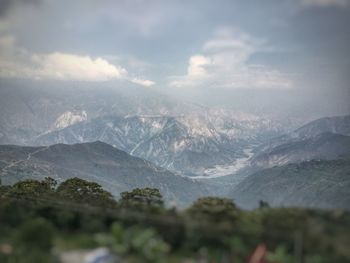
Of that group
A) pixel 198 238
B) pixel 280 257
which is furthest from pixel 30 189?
pixel 280 257

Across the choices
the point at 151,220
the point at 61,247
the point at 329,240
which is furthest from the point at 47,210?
the point at 329,240

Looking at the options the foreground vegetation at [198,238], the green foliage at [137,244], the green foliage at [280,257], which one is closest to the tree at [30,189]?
the foreground vegetation at [198,238]

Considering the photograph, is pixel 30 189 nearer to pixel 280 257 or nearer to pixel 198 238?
pixel 198 238

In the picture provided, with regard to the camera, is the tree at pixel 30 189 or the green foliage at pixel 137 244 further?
the tree at pixel 30 189

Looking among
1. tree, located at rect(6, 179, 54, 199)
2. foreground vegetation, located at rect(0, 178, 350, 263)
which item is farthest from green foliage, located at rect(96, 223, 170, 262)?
tree, located at rect(6, 179, 54, 199)

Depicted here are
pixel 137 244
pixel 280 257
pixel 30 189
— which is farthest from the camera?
pixel 30 189

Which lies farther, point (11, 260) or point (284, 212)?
point (284, 212)

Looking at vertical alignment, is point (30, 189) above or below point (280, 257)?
below

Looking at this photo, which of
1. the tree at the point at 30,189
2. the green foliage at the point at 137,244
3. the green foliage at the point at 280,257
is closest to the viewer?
→ the green foliage at the point at 280,257

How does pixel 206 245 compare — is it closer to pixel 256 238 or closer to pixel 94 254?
pixel 256 238

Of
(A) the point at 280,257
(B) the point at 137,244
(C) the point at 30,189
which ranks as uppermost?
(B) the point at 137,244

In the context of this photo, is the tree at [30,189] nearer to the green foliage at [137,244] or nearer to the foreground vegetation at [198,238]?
the foreground vegetation at [198,238]
